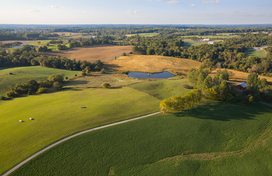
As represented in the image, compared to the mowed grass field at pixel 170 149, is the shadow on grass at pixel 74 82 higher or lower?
higher

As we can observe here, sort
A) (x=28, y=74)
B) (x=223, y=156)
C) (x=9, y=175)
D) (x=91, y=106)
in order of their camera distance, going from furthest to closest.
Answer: (x=28, y=74) → (x=91, y=106) → (x=223, y=156) → (x=9, y=175)

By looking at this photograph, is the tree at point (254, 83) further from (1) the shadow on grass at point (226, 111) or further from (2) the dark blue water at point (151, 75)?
(2) the dark blue water at point (151, 75)

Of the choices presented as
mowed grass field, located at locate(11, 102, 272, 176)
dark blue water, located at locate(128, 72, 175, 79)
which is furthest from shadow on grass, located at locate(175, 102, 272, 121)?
dark blue water, located at locate(128, 72, 175, 79)

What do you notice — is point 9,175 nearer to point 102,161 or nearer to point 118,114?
point 102,161

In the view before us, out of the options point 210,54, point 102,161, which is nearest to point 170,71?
point 210,54

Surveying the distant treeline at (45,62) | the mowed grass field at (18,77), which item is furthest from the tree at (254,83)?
the mowed grass field at (18,77)
